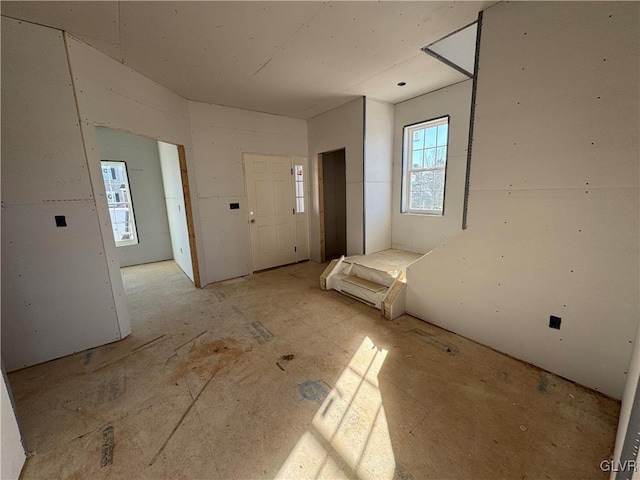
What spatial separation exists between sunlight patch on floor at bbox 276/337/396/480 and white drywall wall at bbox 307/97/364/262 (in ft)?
8.56

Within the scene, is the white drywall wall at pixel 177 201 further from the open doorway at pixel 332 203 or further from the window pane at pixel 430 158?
the window pane at pixel 430 158

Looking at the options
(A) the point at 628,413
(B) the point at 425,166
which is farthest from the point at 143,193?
(A) the point at 628,413

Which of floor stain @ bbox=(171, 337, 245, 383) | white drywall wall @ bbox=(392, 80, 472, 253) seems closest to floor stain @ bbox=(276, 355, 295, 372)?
floor stain @ bbox=(171, 337, 245, 383)

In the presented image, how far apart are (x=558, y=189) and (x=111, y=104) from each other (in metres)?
4.13

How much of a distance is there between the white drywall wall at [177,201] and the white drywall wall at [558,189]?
402cm

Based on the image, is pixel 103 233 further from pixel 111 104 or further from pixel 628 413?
pixel 628 413

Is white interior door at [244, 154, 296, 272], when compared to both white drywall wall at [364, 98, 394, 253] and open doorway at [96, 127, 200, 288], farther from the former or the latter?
white drywall wall at [364, 98, 394, 253]

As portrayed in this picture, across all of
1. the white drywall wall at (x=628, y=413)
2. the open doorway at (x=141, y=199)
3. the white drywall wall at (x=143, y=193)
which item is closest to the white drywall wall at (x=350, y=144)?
the open doorway at (x=141, y=199)

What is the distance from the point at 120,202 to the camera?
5355 millimetres

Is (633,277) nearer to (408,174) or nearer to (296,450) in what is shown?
(296,450)

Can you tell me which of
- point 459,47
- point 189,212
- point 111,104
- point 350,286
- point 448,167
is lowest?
point 350,286

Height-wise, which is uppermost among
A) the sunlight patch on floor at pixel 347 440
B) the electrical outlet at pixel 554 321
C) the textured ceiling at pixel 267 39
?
the textured ceiling at pixel 267 39

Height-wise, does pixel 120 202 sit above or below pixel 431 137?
below

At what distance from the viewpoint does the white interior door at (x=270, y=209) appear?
458 centimetres
